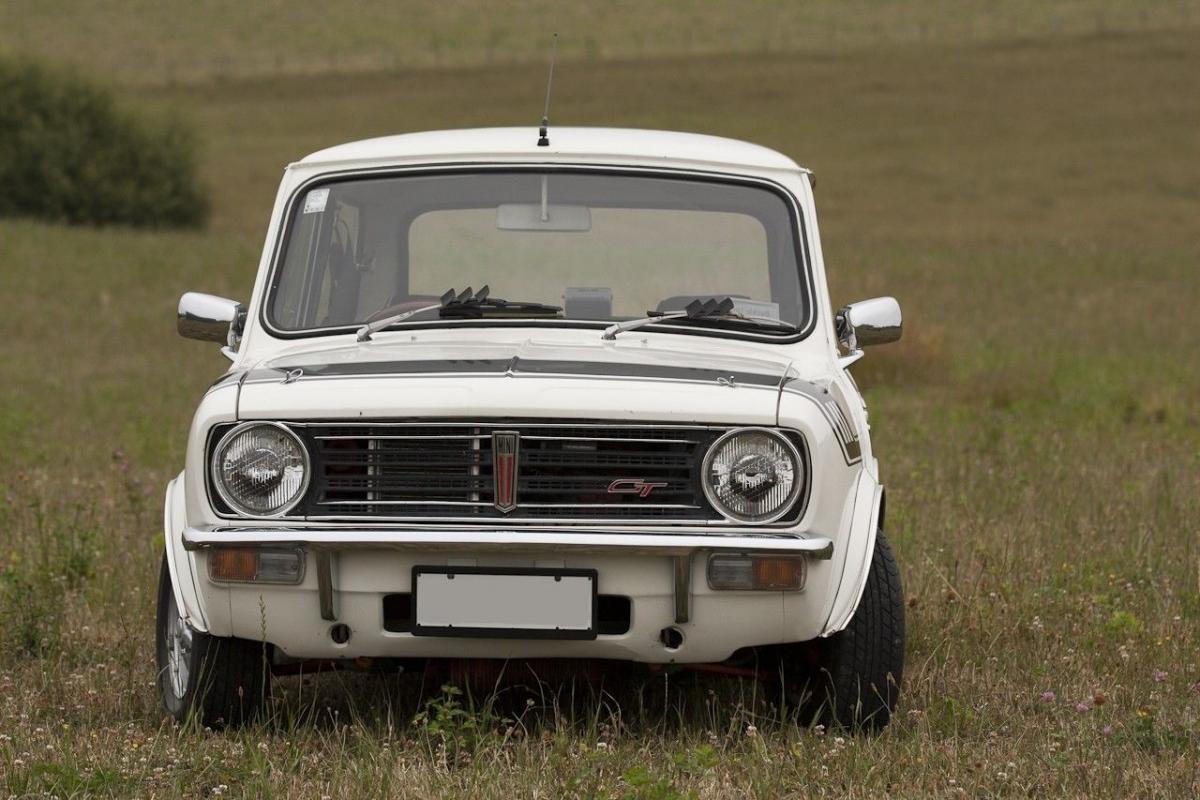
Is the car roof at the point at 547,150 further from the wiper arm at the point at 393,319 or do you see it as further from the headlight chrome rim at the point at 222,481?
the headlight chrome rim at the point at 222,481

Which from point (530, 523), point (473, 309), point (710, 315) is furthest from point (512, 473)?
point (710, 315)

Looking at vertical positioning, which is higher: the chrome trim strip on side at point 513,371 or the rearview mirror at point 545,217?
the rearview mirror at point 545,217

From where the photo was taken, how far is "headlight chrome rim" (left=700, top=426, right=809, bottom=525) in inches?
183

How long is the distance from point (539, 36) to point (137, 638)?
266ft

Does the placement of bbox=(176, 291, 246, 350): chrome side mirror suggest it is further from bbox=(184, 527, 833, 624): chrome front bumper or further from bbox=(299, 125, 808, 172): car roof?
bbox=(184, 527, 833, 624): chrome front bumper

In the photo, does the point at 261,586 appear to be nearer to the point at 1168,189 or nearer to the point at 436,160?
the point at 436,160

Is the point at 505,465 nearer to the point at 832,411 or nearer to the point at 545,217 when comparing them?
the point at 832,411

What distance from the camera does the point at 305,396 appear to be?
15.5 feet

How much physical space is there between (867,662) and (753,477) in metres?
0.67

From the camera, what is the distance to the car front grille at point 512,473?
15.4 ft

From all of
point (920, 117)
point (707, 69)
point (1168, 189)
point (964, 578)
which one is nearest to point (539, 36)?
point (707, 69)

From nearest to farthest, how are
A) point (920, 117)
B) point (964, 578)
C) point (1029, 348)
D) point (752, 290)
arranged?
point (752, 290) < point (964, 578) < point (1029, 348) < point (920, 117)

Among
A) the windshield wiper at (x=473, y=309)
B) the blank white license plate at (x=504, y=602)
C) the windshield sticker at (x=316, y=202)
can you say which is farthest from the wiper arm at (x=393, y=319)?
the blank white license plate at (x=504, y=602)

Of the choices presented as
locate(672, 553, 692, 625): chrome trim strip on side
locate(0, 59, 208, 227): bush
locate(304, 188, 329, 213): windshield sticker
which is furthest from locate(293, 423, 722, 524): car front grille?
locate(0, 59, 208, 227): bush
